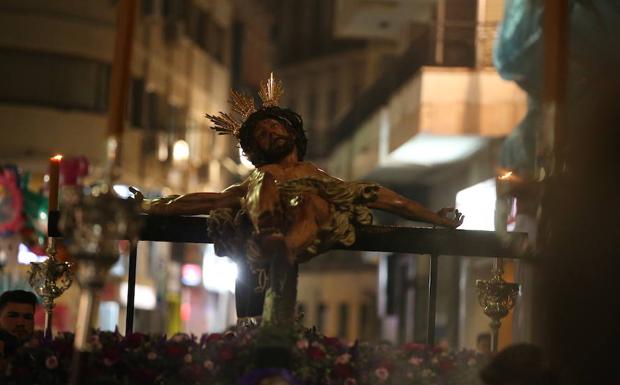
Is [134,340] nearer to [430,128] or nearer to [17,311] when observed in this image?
[17,311]

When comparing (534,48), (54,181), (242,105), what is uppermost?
(534,48)

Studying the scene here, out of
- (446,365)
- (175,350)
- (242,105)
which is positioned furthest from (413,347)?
(242,105)

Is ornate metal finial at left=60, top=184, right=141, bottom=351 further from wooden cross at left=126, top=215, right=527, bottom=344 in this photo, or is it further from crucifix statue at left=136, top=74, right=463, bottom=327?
wooden cross at left=126, top=215, right=527, bottom=344

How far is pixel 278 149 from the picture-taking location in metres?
6.37

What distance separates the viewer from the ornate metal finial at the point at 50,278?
22.7 ft

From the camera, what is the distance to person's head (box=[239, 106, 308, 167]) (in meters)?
6.38

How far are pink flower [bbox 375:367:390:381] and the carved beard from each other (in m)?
1.08

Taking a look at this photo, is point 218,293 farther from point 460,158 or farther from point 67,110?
point 460,158

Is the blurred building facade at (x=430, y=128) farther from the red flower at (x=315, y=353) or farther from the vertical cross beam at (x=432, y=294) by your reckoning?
the red flower at (x=315, y=353)

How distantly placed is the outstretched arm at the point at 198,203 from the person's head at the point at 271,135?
0.23m

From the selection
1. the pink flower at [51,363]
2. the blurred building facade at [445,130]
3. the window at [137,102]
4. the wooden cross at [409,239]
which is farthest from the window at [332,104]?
the pink flower at [51,363]

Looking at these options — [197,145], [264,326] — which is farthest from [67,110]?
[264,326]

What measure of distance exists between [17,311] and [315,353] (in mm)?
2843

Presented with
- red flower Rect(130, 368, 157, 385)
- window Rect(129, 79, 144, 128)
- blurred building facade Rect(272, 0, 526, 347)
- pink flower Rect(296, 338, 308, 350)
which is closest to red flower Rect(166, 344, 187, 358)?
red flower Rect(130, 368, 157, 385)
